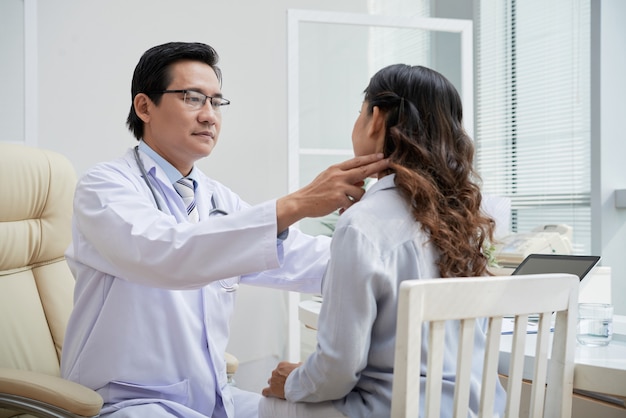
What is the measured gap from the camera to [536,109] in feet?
12.3

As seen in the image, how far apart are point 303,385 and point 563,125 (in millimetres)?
2890

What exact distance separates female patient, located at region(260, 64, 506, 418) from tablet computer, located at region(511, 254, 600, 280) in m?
0.61

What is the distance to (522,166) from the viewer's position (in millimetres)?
3852

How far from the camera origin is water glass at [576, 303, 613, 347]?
1506 millimetres

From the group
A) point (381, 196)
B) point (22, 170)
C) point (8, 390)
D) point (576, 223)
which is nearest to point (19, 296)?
point (22, 170)

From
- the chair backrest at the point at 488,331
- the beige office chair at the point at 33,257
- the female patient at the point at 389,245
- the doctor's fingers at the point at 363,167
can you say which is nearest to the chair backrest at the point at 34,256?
the beige office chair at the point at 33,257

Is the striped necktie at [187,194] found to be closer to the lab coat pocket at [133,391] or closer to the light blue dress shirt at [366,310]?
the lab coat pocket at [133,391]

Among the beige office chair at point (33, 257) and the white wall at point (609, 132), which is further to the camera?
the white wall at point (609, 132)

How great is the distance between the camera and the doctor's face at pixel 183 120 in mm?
1684

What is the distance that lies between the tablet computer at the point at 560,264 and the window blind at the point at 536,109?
5.58 ft

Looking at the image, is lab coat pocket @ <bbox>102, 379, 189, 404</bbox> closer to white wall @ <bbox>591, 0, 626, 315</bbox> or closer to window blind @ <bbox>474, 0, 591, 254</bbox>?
white wall @ <bbox>591, 0, 626, 315</bbox>

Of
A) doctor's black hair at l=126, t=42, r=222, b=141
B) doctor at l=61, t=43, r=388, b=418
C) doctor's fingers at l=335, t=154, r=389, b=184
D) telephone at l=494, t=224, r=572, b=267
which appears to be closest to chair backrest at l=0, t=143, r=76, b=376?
doctor at l=61, t=43, r=388, b=418

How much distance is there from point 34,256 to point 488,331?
132 centimetres

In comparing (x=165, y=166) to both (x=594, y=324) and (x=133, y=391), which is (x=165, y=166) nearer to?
(x=133, y=391)
